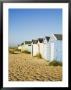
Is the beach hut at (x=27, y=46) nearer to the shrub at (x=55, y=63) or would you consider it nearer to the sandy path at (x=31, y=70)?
the sandy path at (x=31, y=70)

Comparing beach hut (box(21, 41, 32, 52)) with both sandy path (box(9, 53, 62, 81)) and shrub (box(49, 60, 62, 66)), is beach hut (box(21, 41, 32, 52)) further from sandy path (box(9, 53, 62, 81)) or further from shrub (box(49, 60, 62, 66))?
shrub (box(49, 60, 62, 66))

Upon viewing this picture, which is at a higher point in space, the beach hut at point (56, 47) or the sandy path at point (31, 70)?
the beach hut at point (56, 47)

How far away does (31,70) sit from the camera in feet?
4.73

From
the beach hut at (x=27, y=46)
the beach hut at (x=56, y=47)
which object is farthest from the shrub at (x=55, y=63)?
the beach hut at (x=27, y=46)

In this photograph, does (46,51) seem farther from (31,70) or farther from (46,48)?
(31,70)

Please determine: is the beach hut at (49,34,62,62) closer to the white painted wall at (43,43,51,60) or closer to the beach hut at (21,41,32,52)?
the white painted wall at (43,43,51,60)

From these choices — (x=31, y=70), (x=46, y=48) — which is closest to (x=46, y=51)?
(x=46, y=48)

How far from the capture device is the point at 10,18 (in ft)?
4.75

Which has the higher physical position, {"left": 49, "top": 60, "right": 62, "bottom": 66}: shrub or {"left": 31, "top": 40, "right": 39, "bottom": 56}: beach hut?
{"left": 31, "top": 40, "right": 39, "bottom": 56}: beach hut

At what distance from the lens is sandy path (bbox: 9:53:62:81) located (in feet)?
4.72

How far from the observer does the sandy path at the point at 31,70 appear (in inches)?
56.6

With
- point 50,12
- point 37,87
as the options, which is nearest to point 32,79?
point 37,87

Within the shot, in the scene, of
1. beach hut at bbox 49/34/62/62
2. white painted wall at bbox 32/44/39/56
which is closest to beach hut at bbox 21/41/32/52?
white painted wall at bbox 32/44/39/56

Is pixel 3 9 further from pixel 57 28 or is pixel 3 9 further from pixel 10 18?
pixel 57 28
